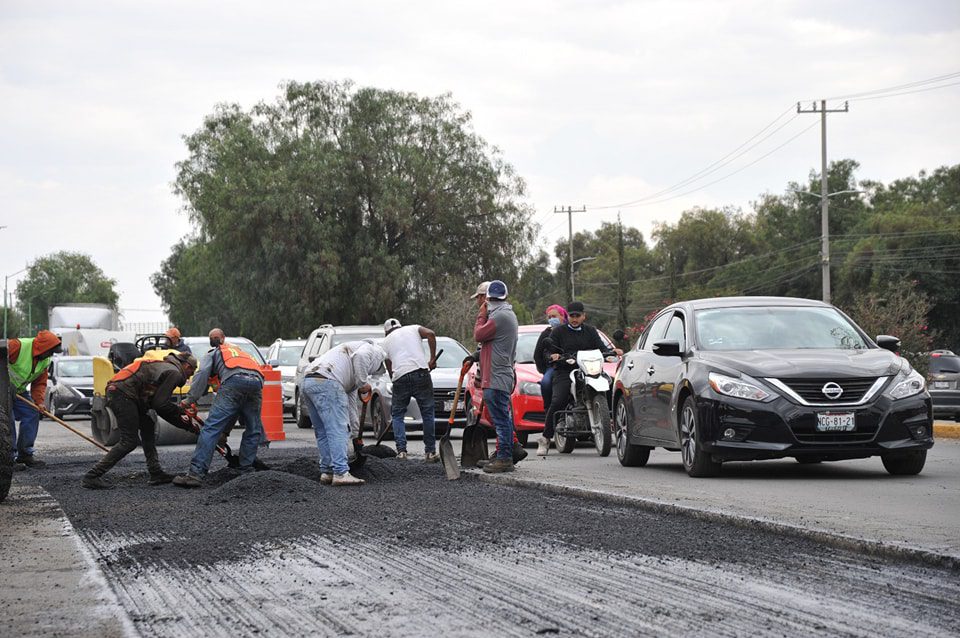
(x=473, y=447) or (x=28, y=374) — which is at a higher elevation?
(x=28, y=374)

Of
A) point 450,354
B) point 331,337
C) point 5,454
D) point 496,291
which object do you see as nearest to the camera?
point 5,454

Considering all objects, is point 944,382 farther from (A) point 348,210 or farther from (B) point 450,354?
(A) point 348,210

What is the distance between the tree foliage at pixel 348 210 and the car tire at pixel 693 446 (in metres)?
44.0

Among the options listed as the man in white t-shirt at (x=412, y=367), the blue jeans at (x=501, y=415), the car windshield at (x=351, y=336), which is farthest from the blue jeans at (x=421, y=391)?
the car windshield at (x=351, y=336)

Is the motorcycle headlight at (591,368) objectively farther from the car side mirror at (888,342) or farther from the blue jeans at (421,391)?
the car side mirror at (888,342)

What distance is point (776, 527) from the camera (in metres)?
8.70

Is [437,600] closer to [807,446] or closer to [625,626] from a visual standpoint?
[625,626]

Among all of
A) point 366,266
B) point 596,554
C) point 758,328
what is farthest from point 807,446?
point 366,266

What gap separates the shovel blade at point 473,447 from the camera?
15.0m

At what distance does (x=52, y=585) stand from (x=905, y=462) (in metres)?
8.44

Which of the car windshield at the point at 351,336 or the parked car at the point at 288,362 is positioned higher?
the car windshield at the point at 351,336

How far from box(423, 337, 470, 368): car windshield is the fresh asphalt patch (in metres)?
12.5

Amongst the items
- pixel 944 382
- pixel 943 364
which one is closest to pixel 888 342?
pixel 944 382

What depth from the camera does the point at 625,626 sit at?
5.78 m
